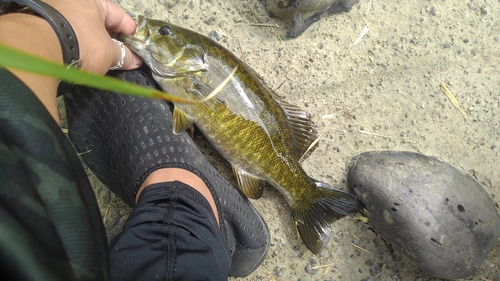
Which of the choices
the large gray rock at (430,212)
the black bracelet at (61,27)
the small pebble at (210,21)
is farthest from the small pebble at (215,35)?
the large gray rock at (430,212)

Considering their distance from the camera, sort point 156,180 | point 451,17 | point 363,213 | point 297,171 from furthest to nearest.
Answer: point 451,17 → point 363,213 → point 297,171 → point 156,180

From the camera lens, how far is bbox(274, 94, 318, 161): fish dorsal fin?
6.86ft

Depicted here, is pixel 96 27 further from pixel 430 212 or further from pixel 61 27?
pixel 430 212

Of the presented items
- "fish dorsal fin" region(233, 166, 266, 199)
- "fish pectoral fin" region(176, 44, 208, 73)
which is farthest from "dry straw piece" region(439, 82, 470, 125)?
"fish pectoral fin" region(176, 44, 208, 73)

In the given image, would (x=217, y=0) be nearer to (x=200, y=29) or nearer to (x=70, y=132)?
(x=200, y=29)

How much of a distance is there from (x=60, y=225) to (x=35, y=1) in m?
1.06

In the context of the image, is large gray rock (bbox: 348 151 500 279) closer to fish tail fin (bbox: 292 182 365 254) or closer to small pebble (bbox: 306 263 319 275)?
fish tail fin (bbox: 292 182 365 254)

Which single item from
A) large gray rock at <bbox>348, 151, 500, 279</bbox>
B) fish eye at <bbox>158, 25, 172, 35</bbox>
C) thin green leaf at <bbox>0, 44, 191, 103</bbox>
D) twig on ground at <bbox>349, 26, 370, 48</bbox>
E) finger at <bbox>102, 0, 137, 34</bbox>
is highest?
thin green leaf at <bbox>0, 44, 191, 103</bbox>

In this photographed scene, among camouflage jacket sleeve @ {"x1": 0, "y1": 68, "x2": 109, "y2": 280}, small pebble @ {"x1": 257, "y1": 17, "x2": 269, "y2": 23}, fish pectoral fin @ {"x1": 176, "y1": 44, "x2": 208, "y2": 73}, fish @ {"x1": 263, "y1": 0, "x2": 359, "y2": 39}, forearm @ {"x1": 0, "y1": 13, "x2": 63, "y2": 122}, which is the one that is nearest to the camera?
camouflage jacket sleeve @ {"x1": 0, "y1": 68, "x2": 109, "y2": 280}

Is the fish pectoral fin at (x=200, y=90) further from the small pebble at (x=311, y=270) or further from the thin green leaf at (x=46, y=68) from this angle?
the thin green leaf at (x=46, y=68)

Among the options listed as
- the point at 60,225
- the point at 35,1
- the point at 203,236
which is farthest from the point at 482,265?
the point at 35,1

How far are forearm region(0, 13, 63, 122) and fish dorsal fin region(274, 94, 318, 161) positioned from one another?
1.09 meters

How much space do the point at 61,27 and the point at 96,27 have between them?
0.63 ft

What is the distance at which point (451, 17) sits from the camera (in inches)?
98.6
